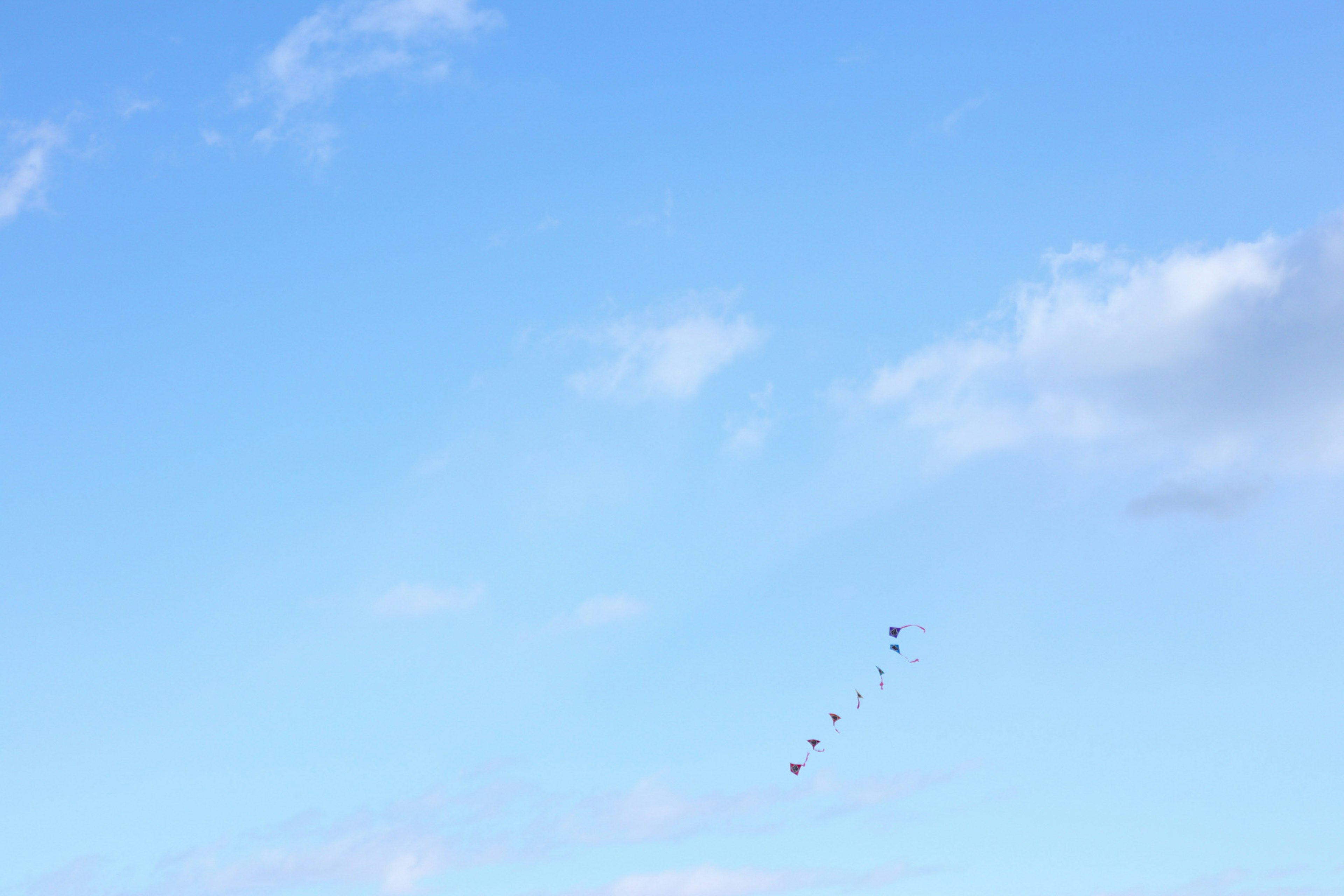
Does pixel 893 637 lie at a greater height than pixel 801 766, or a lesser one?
greater

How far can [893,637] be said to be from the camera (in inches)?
5595

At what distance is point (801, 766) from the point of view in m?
134

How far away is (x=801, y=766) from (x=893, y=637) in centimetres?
2079
